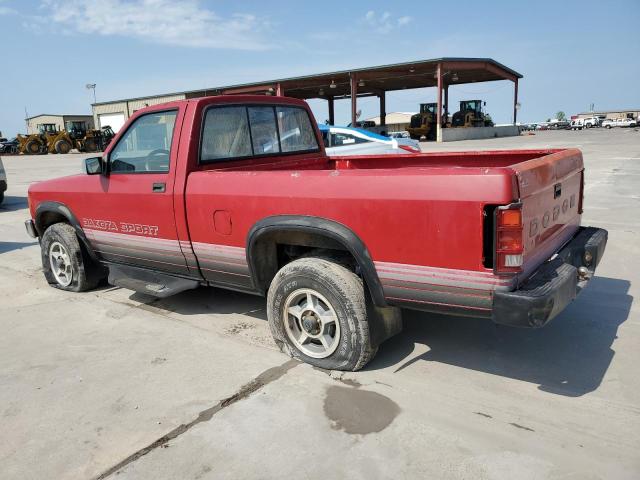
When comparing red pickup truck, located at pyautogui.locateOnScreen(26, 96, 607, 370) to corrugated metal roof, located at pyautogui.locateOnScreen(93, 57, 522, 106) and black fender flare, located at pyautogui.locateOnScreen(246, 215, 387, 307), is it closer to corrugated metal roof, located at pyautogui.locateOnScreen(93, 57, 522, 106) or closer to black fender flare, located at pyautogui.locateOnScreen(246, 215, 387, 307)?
black fender flare, located at pyautogui.locateOnScreen(246, 215, 387, 307)

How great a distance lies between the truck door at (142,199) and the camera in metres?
4.00

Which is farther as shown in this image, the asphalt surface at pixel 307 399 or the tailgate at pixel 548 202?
the tailgate at pixel 548 202

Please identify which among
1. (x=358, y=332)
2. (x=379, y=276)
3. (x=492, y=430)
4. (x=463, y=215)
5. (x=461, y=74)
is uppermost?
(x=461, y=74)

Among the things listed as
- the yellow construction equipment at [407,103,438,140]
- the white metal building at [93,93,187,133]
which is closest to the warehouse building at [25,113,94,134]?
the white metal building at [93,93,187,133]

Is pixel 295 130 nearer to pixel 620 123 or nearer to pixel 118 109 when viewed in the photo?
pixel 118 109

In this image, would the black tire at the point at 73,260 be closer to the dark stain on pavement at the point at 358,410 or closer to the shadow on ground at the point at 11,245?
the shadow on ground at the point at 11,245

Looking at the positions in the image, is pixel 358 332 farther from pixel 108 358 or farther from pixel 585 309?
pixel 585 309

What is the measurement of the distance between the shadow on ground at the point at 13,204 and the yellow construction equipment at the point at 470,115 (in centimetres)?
3621

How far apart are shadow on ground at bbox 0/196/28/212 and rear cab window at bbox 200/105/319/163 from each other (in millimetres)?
9449

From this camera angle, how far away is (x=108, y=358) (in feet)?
12.3

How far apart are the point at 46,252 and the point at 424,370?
4090 millimetres

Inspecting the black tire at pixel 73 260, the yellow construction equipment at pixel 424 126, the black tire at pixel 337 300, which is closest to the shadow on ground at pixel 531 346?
the black tire at pixel 337 300

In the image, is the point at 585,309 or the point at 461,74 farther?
the point at 461,74

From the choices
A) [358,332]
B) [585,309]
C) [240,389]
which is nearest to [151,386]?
[240,389]
